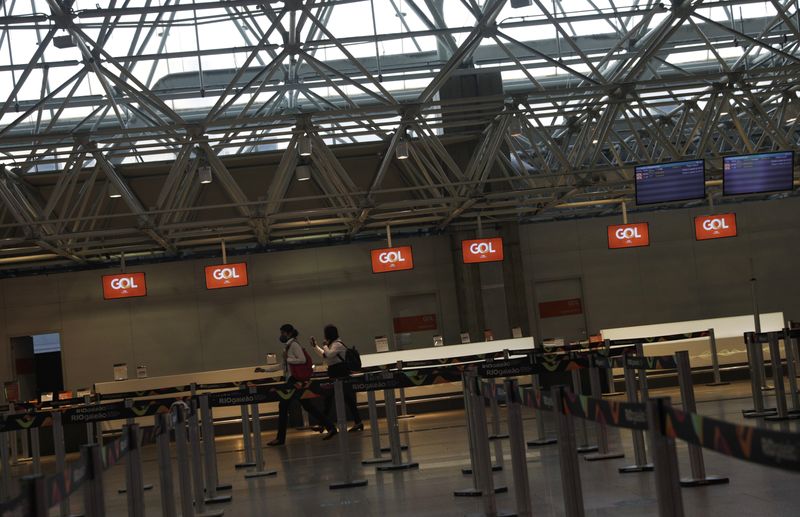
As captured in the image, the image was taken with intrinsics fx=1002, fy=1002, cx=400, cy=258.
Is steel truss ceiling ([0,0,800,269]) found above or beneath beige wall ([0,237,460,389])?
above

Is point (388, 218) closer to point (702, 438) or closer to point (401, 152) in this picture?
point (401, 152)

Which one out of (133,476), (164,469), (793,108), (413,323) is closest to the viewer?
(133,476)

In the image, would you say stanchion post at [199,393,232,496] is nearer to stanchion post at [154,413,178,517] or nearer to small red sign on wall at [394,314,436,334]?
stanchion post at [154,413,178,517]

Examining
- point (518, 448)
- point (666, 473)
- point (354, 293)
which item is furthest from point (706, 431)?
point (354, 293)

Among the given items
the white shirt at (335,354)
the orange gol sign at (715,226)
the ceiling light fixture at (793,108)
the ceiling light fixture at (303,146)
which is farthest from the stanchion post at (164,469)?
the orange gol sign at (715,226)

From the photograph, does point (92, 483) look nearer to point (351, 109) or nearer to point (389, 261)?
point (351, 109)

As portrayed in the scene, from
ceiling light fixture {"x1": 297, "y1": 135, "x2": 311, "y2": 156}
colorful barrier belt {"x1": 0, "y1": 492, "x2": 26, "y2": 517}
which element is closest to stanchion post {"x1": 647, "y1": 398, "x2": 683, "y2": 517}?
colorful barrier belt {"x1": 0, "y1": 492, "x2": 26, "y2": 517}

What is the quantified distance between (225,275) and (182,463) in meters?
13.5

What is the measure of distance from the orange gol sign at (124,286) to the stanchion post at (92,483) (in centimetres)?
1655

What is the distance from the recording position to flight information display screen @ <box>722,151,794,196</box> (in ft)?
57.6

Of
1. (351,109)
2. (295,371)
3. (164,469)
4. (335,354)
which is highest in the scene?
(351,109)

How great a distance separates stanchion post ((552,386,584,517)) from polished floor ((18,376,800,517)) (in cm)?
99

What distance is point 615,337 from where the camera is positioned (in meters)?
22.2

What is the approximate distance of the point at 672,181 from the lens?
58.0 feet
